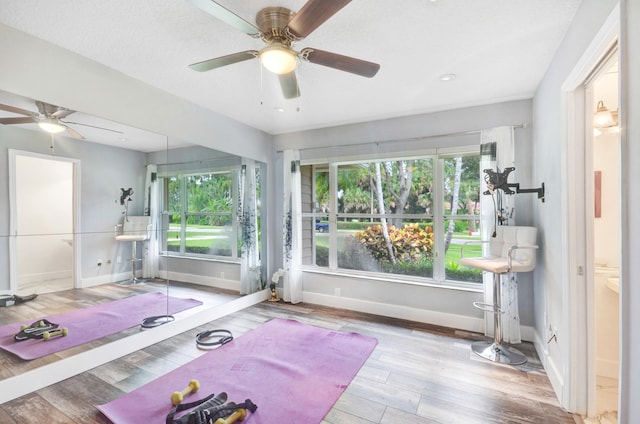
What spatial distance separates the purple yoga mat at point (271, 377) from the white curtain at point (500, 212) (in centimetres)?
137

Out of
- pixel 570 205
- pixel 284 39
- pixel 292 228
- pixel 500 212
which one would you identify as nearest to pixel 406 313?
pixel 500 212

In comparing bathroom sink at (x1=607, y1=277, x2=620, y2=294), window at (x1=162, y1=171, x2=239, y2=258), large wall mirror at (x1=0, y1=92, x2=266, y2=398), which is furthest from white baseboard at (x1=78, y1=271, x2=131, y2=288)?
bathroom sink at (x1=607, y1=277, x2=620, y2=294)

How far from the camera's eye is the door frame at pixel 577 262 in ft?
6.35

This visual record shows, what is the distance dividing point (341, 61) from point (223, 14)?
75 centimetres

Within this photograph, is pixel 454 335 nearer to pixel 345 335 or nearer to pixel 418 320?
pixel 418 320

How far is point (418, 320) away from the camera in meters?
3.61

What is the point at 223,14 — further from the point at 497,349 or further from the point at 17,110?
the point at 497,349

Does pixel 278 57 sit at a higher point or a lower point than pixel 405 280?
higher

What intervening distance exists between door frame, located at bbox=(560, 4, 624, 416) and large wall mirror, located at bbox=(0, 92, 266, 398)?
138 inches

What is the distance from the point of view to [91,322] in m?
2.61

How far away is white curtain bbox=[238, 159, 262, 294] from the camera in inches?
165

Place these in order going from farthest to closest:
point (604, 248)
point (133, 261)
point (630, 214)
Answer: point (133, 261)
point (604, 248)
point (630, 214)

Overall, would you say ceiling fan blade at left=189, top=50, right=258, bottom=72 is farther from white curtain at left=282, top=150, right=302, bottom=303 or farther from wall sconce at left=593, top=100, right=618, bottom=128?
wall sconce at left=593, top=100, right=618, bottom=128

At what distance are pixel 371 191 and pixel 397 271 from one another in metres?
1.13
